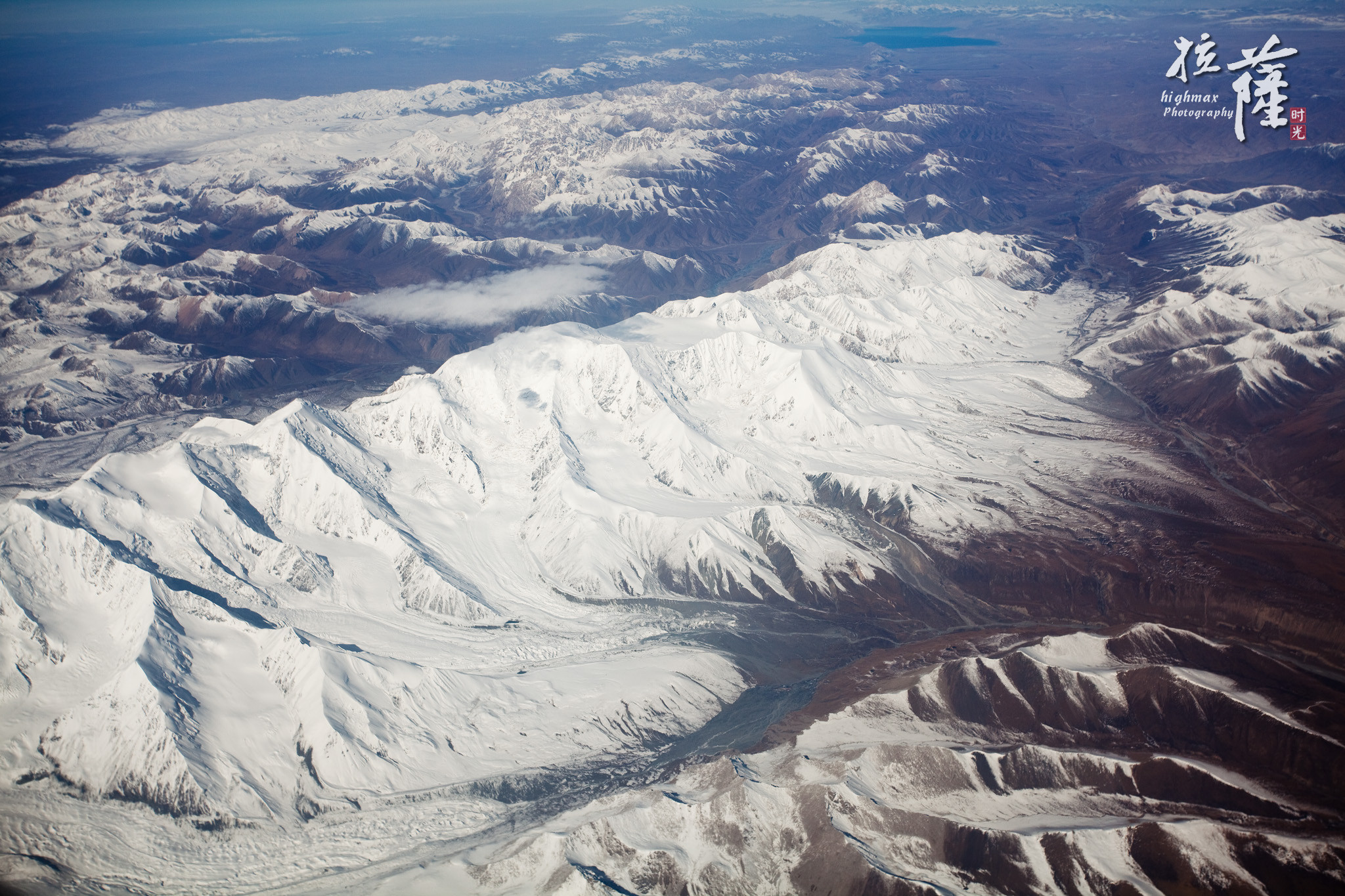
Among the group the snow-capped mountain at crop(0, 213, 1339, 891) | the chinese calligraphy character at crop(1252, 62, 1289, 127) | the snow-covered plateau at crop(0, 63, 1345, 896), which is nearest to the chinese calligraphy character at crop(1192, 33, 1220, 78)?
the chinese calligraphy character at crop(1252, 62, 1289, 127)

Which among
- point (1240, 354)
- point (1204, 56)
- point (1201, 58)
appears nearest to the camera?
point (1201, 58)

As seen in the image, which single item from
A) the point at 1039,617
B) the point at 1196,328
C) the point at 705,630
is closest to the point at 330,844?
the point at 705,630

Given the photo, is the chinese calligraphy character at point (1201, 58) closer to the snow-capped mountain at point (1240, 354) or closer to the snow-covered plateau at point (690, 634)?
the snow-capped mountain at point (1240, 354)

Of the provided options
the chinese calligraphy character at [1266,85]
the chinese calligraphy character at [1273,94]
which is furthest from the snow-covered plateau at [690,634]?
the chinese calligraphy character at [1266,85]

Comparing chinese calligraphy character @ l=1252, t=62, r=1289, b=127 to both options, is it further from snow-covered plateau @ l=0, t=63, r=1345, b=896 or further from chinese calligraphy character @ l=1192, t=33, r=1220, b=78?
snow-covered plateau @ l=0, t=63, r=1345, b=896

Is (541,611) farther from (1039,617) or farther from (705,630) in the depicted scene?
(1039,617)

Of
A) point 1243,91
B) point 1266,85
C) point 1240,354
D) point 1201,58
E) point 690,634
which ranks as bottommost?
point 690,634

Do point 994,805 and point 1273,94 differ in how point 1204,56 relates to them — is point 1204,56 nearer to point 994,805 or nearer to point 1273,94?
point 1273,94

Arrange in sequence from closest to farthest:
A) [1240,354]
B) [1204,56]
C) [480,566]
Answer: [480,566], [1204,56], [1240,354]

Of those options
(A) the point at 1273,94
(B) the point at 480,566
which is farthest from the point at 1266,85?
(B) the point at 480,566
